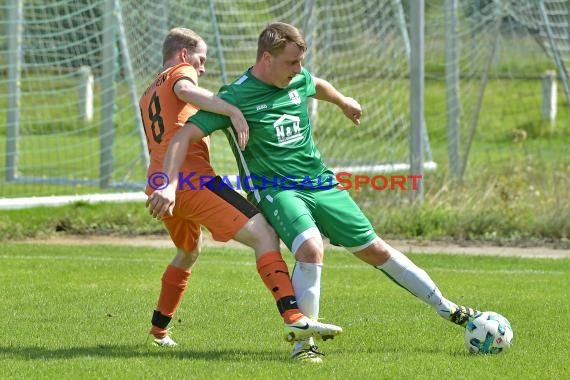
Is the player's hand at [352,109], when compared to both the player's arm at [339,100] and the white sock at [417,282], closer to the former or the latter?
the player's arm at [339,100]

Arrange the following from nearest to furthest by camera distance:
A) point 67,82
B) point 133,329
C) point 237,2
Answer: point 133,329, point 237,2, point 67,82

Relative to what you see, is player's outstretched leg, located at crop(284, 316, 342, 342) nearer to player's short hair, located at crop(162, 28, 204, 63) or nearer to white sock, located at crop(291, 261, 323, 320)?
white sock, located at crop(291, 261, 323, 320)

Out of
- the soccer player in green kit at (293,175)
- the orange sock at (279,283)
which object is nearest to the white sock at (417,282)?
the soccer player in green kit at (293,175)

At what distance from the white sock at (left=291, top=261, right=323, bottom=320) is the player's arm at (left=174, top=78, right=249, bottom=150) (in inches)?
29.4

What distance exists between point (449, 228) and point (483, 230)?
35 centimetres

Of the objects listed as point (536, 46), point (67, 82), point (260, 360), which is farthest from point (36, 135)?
point (260, 360)

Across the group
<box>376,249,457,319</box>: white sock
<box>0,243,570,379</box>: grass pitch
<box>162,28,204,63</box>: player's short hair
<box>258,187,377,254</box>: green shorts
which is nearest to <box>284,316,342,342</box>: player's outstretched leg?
<box>0,243,570,379</box>: grass pitch

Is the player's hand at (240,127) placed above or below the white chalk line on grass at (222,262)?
above

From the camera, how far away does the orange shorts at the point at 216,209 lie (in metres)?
6.60

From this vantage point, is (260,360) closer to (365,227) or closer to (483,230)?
(365,227)

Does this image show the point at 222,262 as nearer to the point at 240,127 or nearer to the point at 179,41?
the point at 179,41

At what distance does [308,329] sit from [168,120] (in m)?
1.57

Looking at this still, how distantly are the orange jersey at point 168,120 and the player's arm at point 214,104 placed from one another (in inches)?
4.3

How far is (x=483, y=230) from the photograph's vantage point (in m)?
12.5
